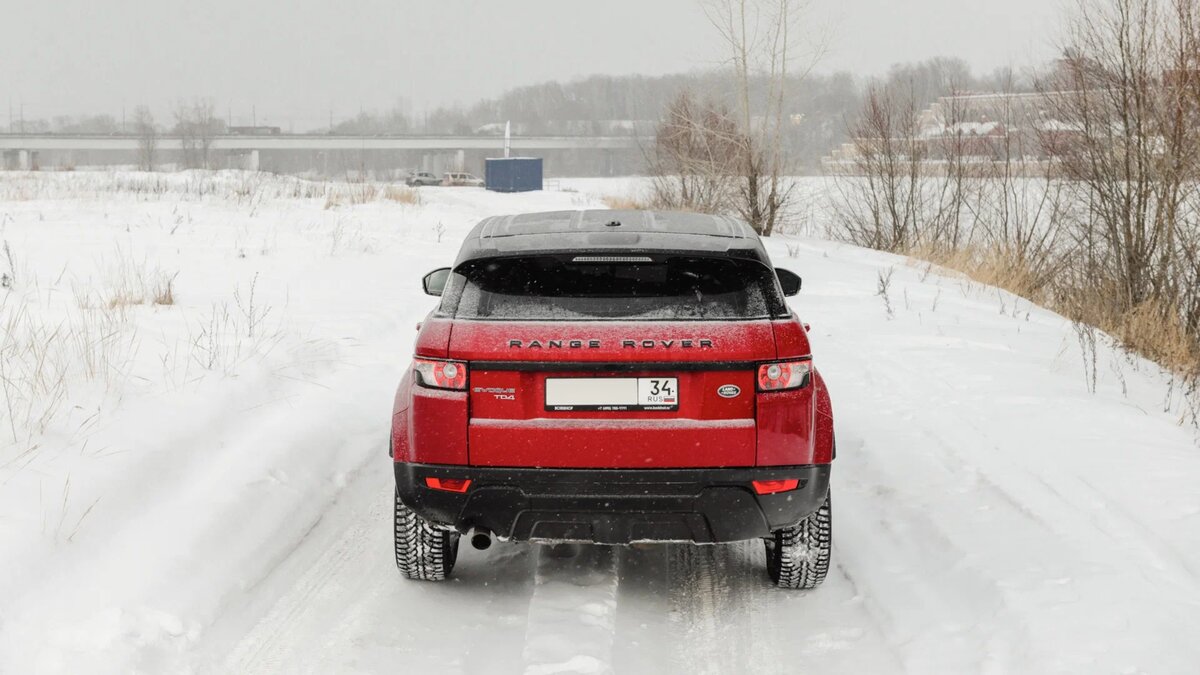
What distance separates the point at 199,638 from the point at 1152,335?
10152mm

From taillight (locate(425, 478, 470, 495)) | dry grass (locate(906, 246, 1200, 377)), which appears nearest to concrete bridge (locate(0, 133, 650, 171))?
dry grass (locate(906, 246, 1200, 377))

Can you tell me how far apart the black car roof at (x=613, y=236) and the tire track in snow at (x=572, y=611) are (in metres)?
1.42

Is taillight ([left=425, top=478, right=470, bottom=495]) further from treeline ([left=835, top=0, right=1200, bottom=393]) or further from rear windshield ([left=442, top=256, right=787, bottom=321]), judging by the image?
treeline ([left=835, top=0, right=1200, bottom=393])

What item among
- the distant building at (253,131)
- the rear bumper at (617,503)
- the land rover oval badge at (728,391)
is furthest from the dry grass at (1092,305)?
the distant building at (253,131)

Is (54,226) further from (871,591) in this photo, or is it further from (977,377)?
(871,591)

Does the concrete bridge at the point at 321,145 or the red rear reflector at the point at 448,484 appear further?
the concrete bridge at the point at 321,145

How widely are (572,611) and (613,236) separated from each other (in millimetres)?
1491

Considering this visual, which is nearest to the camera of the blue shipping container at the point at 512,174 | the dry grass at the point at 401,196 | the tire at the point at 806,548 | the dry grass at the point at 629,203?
the tire at the point at 806,548

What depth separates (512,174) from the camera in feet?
208

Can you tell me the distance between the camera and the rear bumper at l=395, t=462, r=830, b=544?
12.6 ft

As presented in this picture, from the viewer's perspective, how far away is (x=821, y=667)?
371 cm

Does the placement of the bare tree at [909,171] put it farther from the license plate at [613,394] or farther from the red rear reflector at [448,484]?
the red rear reflector at [448,484]

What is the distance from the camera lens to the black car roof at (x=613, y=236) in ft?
13.1

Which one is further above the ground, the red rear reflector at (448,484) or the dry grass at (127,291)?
the dry grass at (127,291)
